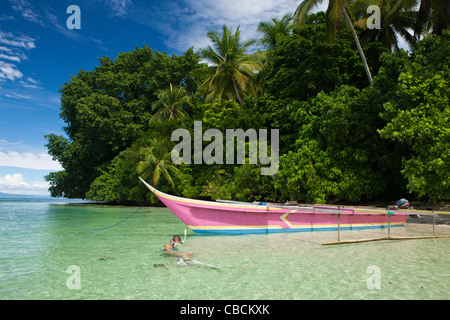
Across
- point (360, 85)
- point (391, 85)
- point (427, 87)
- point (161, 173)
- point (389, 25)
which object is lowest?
point (161, 173)

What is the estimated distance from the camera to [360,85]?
52.6ft

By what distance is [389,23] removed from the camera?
16344 millimetres

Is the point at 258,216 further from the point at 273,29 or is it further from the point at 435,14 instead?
the point at 273,29

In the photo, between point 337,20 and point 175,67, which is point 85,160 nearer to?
point 175,67

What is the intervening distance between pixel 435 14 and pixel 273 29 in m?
11.0

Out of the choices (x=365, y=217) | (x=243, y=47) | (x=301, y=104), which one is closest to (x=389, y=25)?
(x=301, y=104)

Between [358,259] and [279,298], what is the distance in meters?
2.95

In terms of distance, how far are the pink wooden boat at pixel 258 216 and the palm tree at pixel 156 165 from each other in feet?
42.1

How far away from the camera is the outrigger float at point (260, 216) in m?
8.20

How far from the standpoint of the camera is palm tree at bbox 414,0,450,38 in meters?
13.6

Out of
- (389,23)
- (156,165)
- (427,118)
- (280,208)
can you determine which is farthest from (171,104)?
(427,118)

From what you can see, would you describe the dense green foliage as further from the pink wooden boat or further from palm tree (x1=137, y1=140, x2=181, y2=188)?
the pink wooden boat

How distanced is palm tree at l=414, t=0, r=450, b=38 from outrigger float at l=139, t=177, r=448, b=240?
426 inches

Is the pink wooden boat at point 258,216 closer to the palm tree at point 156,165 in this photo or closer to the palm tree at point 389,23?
the palm tree at point 389,23
